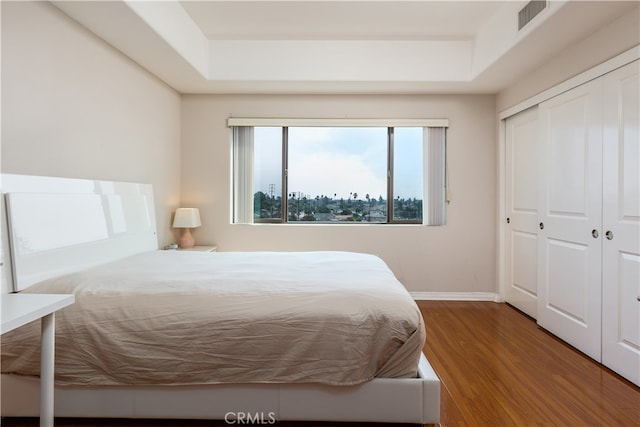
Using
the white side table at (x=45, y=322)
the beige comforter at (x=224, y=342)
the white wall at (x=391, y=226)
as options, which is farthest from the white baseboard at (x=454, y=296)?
the white side table at (x=45, y=322)

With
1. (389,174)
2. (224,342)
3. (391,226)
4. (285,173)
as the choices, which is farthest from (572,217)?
(285,173)

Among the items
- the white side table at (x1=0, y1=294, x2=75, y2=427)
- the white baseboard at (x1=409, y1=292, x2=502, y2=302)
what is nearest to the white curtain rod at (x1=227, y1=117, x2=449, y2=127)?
the white baseboard at (x1=409, y1=292, x2=502, y2=302)

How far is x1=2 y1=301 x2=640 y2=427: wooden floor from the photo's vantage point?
1822mm

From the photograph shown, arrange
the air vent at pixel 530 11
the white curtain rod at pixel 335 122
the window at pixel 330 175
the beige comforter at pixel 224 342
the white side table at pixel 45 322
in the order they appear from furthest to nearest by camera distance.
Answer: the window at pixel 330 175 → the white curtain rod at pixel 335 122 → the air vent at pixel 530 11 → the beige comforter at pixel 224 342 → the white side table at pixel 45 322

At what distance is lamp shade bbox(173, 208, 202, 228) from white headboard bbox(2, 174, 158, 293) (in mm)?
713

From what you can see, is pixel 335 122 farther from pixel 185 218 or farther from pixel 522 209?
pixel 522 209

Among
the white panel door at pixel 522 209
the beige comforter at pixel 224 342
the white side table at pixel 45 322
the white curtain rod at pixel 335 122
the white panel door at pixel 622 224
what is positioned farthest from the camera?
the white curtain rod at pixel 335 122

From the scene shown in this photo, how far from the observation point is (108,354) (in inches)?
63.9

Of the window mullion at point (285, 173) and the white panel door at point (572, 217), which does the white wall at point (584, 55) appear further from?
the window mullion at point (285, 173)

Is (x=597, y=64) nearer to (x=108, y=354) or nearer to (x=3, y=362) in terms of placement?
(x=108, y=354)

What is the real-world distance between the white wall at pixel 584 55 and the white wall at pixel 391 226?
2.23 feet

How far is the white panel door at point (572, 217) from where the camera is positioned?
255 cm

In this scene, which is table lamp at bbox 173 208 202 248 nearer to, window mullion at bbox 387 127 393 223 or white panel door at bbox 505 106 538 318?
window mullion at bbox 387 127 393 223

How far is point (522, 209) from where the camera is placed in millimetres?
3641
